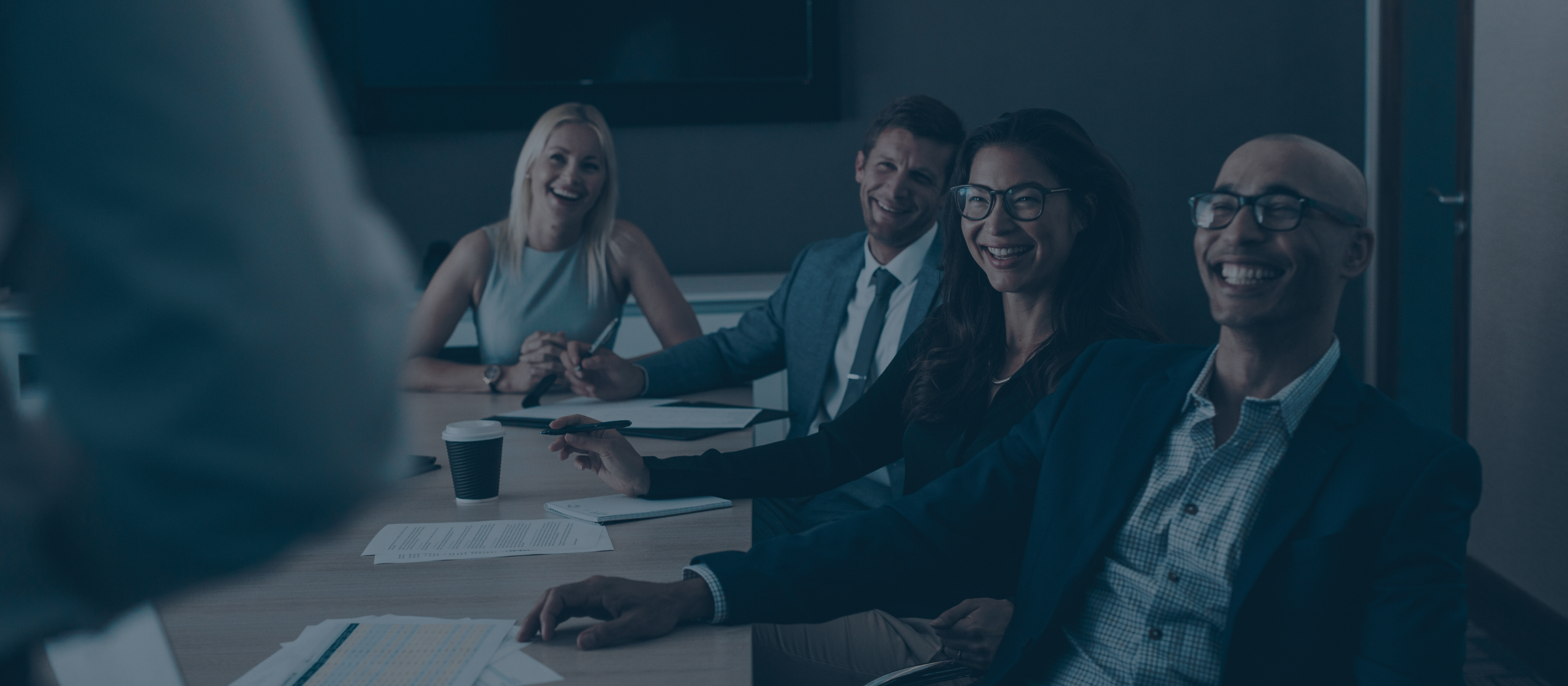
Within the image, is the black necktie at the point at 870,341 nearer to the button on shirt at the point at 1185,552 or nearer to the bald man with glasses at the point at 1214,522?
the bald man with glasses at the point at 1214,522

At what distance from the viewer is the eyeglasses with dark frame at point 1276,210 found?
1093 mm

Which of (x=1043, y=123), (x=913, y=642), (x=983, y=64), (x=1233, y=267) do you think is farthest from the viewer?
(x=983, y=64)

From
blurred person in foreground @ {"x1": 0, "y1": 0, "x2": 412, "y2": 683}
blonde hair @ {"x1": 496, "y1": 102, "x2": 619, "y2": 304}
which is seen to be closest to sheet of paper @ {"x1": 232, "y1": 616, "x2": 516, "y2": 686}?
blurred person in foreground @ {"x1": 0, "y1": 0, "x2": 412, "y2": 683}

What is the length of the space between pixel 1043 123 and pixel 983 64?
2.20 m

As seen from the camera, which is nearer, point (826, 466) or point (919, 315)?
point (826, 466)

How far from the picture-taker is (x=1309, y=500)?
3.30ft

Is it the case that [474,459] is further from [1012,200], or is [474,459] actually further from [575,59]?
[575,59]

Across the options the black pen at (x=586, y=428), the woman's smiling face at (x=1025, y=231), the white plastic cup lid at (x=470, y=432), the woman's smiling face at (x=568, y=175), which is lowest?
the black pen at (x=586, y=428)

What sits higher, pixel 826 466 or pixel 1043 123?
pixel 1043 123

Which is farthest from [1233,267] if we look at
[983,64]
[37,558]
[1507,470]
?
[983,64]

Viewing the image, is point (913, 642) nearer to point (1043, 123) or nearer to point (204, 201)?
point (1043, 123)

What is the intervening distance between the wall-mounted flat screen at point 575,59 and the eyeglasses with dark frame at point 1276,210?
2.65 meters

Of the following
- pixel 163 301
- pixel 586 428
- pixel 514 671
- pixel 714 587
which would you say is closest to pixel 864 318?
pixel 586 428

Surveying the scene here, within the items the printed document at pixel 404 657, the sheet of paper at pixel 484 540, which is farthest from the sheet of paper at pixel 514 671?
the sheet of paper at pixel 484 540
